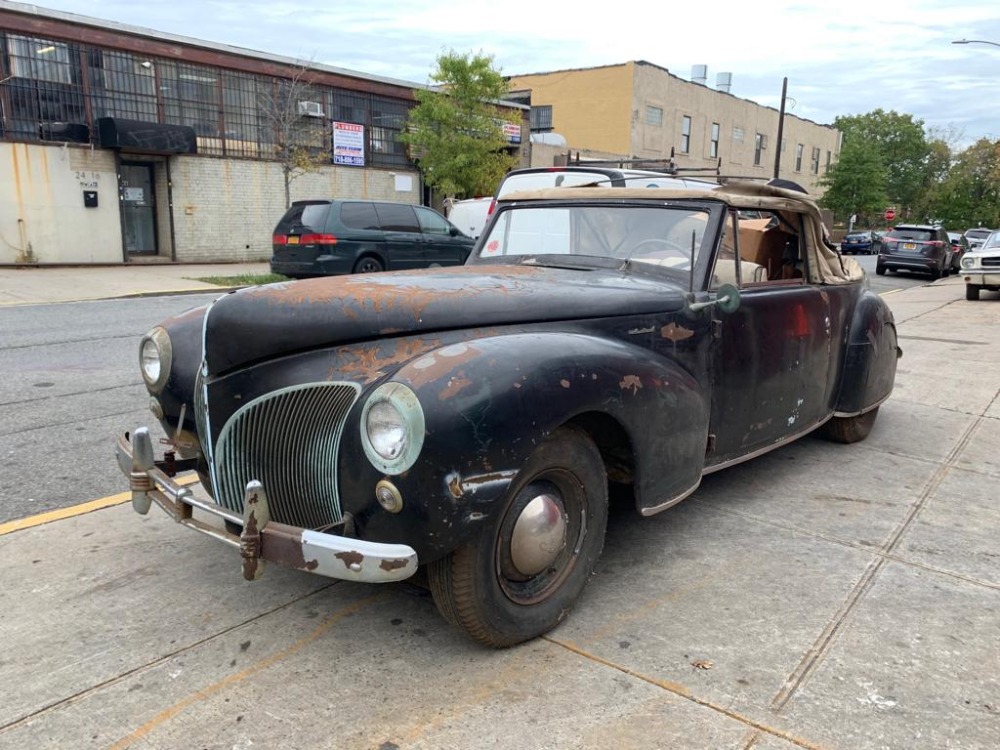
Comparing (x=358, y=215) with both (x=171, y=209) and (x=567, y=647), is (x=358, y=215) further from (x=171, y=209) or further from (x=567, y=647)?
(x=567, y=647)

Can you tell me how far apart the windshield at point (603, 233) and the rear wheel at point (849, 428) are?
214cm

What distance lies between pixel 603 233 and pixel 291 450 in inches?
80.0

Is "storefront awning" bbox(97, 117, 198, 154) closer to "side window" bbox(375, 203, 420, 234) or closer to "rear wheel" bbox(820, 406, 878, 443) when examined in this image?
"side window" bbox(375, 203, 420, 234)

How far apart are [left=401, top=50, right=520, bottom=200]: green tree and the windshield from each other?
1889cm

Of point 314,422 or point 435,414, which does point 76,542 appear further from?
point 435,414

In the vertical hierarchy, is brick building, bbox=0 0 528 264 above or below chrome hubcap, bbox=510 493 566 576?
above

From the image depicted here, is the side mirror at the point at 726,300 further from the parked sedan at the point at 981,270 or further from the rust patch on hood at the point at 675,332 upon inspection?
the parked sedan at the point at 981,270

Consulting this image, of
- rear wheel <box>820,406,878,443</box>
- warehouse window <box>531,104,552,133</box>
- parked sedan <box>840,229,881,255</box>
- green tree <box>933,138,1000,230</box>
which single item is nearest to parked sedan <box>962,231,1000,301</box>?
rear wheel <box>820,406,878,443</box>

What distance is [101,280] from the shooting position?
15.3 meters

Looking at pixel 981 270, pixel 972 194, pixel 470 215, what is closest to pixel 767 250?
pixel 981 270

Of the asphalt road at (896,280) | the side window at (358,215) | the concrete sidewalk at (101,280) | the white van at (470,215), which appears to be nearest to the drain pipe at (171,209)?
the concrete sidewalk at (101,280)

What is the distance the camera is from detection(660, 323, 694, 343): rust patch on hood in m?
3.29

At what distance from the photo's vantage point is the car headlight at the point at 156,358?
10.9 ft

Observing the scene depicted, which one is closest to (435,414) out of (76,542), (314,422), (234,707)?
(314,422)
